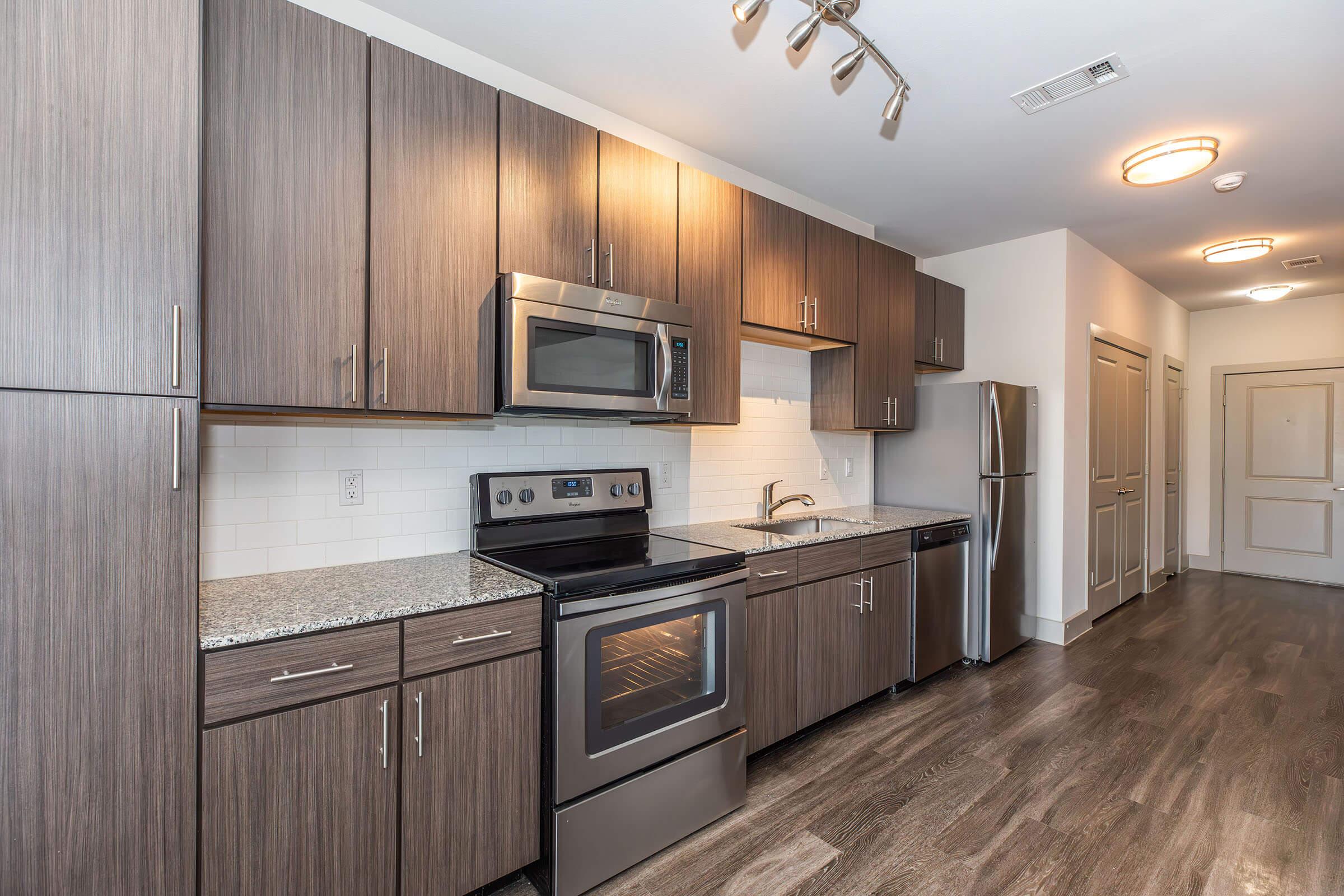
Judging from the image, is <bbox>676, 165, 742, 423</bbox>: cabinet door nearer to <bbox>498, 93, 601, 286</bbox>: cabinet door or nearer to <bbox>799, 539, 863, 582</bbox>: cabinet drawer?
<bbox>498, 93, 601, 286</bbox>: cabinet door

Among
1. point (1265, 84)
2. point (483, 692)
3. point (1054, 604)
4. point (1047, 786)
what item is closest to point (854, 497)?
point (1054, 604)

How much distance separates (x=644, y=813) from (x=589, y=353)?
1.46m

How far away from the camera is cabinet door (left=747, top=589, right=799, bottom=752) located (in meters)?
2.44

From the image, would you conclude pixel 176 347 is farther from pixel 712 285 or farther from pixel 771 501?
pixel 771 501

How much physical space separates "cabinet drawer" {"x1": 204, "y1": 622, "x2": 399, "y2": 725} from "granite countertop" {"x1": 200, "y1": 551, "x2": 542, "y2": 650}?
31mm

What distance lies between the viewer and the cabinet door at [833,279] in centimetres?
312

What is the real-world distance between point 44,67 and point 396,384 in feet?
3.00

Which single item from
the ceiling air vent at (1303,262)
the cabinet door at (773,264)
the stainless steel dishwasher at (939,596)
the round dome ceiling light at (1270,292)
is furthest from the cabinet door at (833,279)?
the round dome ceiling light at (1270,292)

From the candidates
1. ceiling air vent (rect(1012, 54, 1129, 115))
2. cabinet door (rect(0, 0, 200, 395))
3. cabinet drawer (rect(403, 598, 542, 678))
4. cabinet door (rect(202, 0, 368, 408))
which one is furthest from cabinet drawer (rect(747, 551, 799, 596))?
ceiling air vent (rect(1012, 54, 1129, 115))

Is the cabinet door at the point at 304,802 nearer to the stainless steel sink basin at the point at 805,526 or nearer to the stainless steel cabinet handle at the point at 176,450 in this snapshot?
the stainless steel cabinet handle at the point at 176,450

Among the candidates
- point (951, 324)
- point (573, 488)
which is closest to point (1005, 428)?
point (951, 324)

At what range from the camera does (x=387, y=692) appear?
1.56 meters

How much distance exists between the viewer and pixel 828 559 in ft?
9.04

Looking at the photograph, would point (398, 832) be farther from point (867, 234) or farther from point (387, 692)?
point (867, 234)
